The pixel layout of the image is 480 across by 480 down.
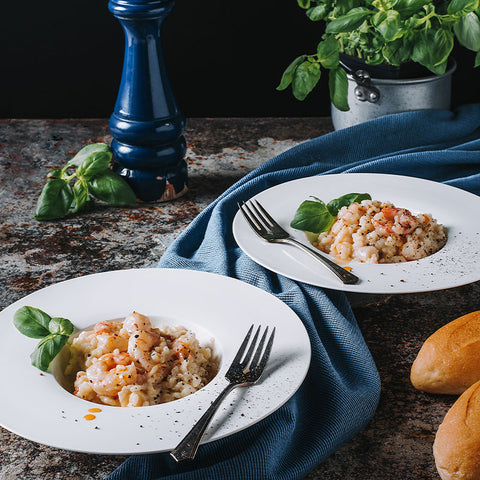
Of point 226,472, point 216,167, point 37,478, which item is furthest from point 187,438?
point 216,167

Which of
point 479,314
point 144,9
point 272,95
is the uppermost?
point 144,9

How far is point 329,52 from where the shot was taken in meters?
1.79

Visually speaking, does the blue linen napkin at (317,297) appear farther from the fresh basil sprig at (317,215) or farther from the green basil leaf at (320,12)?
the green basil leaf at (320,12)

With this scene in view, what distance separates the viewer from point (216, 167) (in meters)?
2.01

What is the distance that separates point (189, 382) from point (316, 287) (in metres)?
0.36

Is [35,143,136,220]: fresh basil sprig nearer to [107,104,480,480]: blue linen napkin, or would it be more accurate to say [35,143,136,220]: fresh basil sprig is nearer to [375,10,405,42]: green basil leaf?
[107,104,480,480]: blue linen napkin

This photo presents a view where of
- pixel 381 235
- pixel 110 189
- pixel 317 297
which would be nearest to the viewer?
pixel 317 297

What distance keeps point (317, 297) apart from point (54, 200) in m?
0.74

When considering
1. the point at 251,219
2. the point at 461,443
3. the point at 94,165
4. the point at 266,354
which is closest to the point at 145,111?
the point at 94,165

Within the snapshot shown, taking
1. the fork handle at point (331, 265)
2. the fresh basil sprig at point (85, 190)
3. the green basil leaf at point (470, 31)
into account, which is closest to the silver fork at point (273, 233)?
the fork handle at point (331, 265)

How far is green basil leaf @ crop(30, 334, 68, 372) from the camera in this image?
1.04 m

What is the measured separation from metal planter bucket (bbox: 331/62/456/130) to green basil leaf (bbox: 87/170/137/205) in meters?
0.68

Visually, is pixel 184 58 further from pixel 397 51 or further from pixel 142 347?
pixel 142 347

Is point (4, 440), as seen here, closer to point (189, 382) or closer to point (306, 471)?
point (189, 382)
